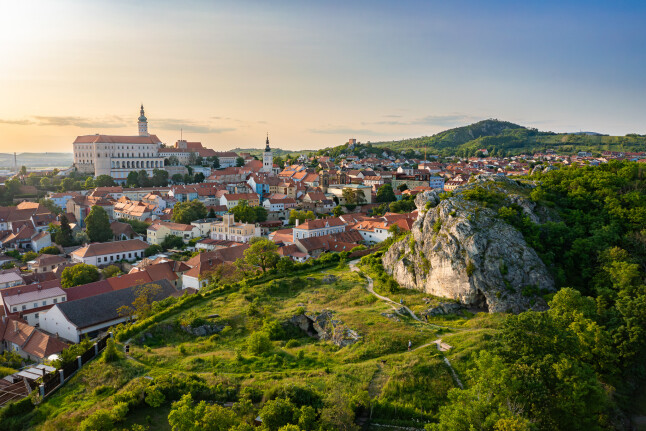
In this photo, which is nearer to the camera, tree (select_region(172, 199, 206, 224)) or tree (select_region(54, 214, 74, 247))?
tree (select_region(54, 214, 74, 247))

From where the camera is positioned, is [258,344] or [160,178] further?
[160,178]

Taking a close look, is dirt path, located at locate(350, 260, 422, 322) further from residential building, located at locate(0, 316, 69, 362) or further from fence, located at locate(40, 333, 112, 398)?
residential building, located at locate(0, 316, 69, 362)

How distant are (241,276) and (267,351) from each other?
56.4 feet

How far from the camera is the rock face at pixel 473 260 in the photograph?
110 ft

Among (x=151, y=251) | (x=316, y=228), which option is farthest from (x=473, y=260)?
(x=151, y=251)

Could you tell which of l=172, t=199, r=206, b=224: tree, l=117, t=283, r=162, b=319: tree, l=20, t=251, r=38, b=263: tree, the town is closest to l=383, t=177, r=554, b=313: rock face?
the town

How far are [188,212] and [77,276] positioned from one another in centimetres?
2727

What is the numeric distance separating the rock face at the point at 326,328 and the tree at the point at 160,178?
289 feet

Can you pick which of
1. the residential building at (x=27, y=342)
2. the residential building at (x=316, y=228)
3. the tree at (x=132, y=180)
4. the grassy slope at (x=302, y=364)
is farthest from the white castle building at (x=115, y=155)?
the grassy slope at (x=302, y=364)

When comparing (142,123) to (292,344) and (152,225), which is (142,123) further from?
(292,344)

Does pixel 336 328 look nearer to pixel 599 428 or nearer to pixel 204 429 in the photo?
pixel 204 429

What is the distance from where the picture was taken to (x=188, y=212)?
76.1 metres

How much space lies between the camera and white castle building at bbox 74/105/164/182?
380 feet

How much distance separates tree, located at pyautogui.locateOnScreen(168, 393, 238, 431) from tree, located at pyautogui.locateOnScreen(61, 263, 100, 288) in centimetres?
3722
